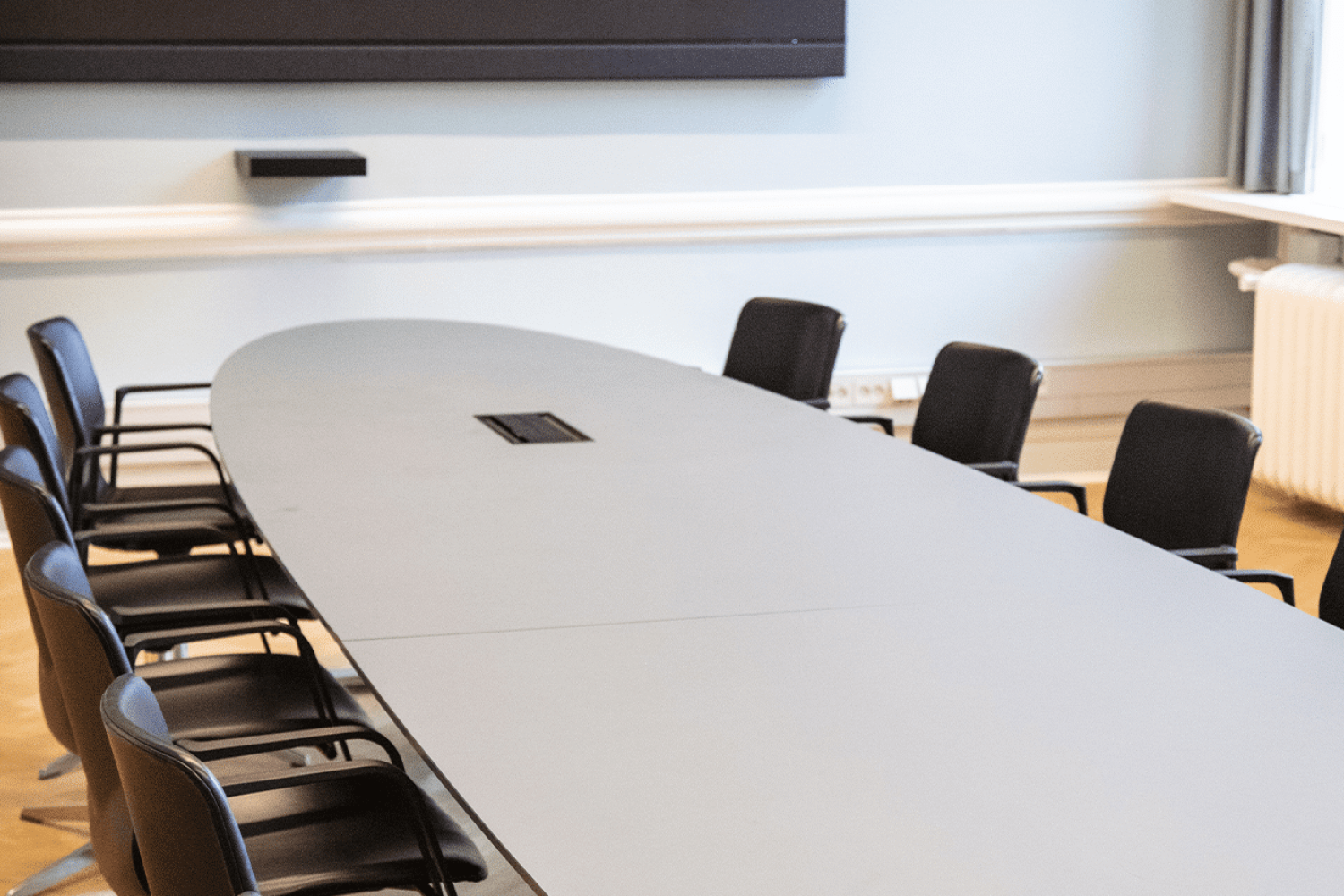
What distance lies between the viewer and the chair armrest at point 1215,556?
8.65ft

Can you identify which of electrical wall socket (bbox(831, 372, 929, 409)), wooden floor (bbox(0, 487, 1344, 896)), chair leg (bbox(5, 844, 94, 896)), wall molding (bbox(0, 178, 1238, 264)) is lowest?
wooden floor (bbox(0, 487, 1344, 896))

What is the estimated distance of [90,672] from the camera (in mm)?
1857

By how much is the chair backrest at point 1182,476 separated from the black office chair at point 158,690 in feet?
5.30

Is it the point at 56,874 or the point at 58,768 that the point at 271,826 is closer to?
the point at 56,874

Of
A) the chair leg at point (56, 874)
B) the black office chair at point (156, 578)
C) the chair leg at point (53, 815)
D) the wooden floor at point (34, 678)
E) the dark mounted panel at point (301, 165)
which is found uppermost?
the dark mounted panel at point (301, 165)

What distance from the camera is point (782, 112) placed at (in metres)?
5.68

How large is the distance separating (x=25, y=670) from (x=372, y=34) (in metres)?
2.47

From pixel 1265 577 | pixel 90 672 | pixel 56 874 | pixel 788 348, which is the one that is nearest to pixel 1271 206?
pixel 788 348

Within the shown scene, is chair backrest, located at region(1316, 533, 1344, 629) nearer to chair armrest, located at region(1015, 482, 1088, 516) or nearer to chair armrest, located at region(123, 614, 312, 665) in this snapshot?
chair armrest, located at region(1015, 482, 1088, 516)

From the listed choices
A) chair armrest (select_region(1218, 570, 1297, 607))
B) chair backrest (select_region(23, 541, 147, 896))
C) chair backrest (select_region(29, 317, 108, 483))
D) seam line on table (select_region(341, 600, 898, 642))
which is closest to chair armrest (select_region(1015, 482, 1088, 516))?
chair armrest (select_region(1218, 570, 1297, 607))

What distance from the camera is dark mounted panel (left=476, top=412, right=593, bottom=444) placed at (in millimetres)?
3195

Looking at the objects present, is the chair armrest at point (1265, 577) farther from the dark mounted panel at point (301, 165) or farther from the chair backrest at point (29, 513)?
the dark mounted panel at point (301, 165)

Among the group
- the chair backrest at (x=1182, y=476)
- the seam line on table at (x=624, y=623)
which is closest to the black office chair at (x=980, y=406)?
the chair backrest at (x=1182, y=476)

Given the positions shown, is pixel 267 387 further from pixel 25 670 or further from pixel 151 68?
pixel 151 68
